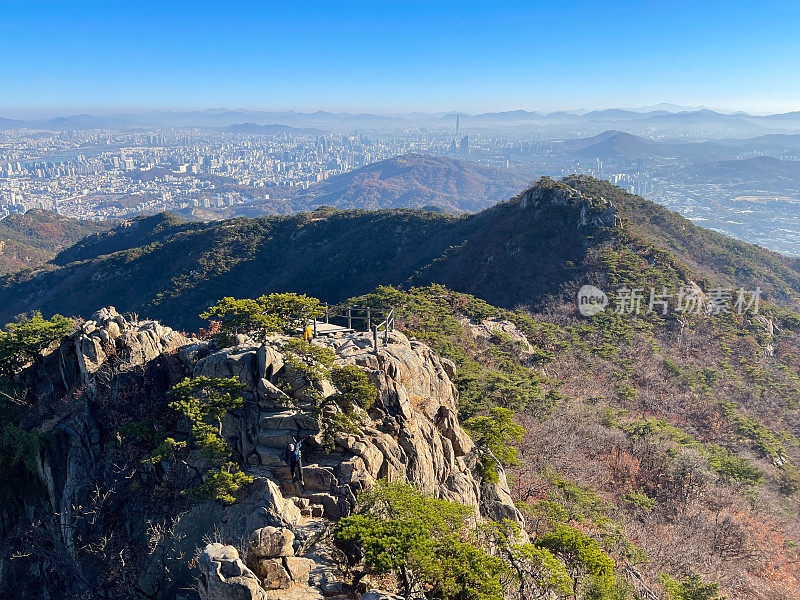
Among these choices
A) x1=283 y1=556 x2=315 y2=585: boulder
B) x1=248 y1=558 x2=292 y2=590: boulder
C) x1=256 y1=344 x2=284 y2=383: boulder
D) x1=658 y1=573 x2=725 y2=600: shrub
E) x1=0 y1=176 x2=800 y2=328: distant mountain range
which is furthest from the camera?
x1=0 y1=176 x2=800 y2=328: distant mountain range

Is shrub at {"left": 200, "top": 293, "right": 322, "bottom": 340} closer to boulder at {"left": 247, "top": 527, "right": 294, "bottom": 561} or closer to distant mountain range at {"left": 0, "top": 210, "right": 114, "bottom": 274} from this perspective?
boulder at {"left": 247, "top": 527, "right": 294, "bottom": 561}

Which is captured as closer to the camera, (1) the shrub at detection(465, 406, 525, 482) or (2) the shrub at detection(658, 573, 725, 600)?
(2) the shrub at detection(658, 573, 725, 600)

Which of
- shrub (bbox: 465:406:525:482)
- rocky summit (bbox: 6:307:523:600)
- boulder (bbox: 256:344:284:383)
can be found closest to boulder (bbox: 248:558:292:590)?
rocky summit (bbox: 6:307:523:600)

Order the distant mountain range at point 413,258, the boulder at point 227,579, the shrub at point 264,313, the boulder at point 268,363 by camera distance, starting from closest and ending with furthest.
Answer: the boulder at point 227,579 < the boulder at point 268,363 < the shrub at point 264,313 < the distant mountain range at point 413,258

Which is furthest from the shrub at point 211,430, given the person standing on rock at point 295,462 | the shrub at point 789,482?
the shrub at point 789,482

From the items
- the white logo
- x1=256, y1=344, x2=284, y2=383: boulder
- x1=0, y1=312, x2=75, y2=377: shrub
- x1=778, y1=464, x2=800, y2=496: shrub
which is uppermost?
x1=256, y1=344, x2=284, y2=383: boulder

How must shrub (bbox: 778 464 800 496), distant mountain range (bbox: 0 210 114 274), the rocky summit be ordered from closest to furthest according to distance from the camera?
the rocky summit → shrub (bbox: 778 464 800 496) → distant mountain range (bbox: 0 210 114 274)

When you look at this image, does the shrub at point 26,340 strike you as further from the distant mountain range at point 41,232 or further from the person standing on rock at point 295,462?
the distant mountain range at point 41,232

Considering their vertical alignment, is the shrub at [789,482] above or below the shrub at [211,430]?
below
